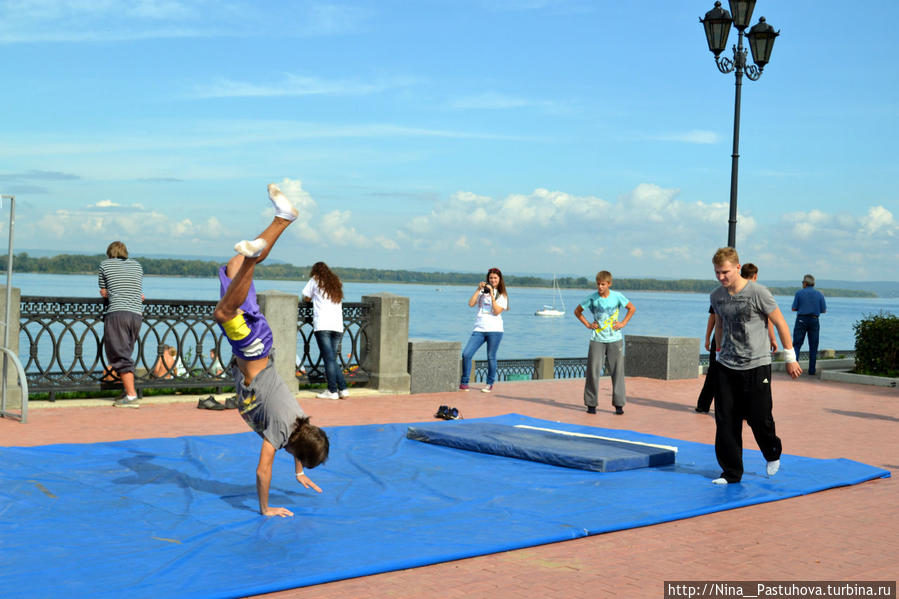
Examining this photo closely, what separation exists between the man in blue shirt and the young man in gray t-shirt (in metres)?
12.3

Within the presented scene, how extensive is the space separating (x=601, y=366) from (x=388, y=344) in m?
3.56

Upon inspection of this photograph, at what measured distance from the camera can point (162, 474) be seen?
7.60 metres

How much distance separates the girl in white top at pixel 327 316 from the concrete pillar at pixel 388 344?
Result: 896mm

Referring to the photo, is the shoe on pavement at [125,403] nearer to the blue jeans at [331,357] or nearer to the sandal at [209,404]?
the sandal at [209,404]

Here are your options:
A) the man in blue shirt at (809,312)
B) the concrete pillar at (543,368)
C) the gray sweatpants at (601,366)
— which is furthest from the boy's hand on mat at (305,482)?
the concrete pillar at (543,368)

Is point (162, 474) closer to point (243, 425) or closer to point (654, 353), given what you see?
point (243, 425)

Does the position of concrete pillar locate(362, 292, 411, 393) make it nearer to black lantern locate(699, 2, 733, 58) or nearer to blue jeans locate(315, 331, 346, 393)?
blue jeans locate(315, 331, 346, 393)

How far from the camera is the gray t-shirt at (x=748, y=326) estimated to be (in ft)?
25.2

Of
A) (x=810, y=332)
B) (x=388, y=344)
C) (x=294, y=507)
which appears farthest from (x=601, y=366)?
(x=810, y=332)

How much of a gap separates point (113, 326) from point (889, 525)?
29.4 ft

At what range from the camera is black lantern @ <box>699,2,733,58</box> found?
45.2ft

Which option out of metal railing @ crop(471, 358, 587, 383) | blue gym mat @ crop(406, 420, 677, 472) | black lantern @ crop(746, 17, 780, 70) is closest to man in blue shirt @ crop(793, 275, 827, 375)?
metal railing @ crop(471, 358, 587, 383)

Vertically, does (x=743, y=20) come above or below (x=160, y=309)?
above

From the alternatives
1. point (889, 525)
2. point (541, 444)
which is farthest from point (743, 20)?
point (889, 525)
